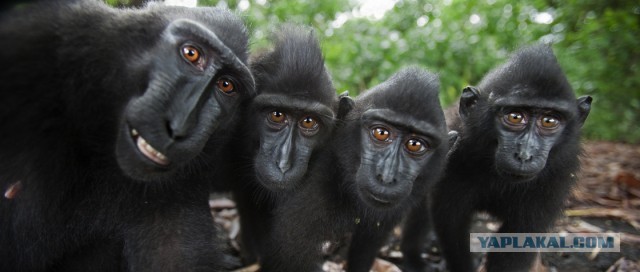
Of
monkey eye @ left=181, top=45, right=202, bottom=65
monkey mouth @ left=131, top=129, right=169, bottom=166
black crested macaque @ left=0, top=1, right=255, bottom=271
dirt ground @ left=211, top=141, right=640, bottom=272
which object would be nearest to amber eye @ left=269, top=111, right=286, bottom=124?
black crested macaque @ left=0, top=1, right=255, bottom=271

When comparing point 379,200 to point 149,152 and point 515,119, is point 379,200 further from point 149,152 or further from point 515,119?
point 149,152

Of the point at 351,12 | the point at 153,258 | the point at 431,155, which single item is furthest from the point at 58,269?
the point at 351,12

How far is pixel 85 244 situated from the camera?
Result: 3391 mm

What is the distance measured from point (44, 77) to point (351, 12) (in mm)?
10869

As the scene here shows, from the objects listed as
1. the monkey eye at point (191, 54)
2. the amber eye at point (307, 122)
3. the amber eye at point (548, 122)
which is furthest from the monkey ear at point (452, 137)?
the monkey eye at point (191, 54)

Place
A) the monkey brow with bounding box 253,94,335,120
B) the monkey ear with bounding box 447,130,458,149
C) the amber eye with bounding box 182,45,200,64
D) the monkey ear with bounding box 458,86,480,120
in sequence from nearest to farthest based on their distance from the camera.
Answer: the amber eye with bounding box 182,45,200,64, the monkey brow with bounding box 253,94,335,120, the monkey ear with bounding box 447,130,458,149, the monkey ear with bounding box 458,86,480,120

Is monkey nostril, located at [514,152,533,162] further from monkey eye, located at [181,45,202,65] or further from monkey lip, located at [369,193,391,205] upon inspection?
monkey eye, located at [181,45,202,65]

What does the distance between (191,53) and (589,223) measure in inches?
185

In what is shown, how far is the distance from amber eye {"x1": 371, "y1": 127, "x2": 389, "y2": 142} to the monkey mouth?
174 cm

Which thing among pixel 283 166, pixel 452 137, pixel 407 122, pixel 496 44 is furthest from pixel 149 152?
pixel 496 44

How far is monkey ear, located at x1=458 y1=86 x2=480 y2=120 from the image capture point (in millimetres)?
4746

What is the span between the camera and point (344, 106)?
445 cm

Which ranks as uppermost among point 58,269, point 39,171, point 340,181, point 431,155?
point 431,155

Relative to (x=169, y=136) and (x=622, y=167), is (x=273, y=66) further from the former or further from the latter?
(x=622, y=167)
